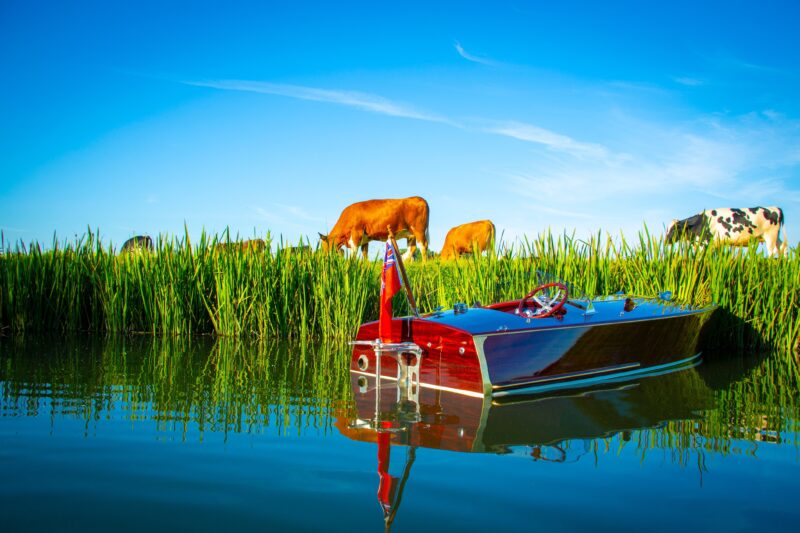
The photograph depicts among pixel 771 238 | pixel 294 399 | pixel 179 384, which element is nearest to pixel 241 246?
pixel 179 384

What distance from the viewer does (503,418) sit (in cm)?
432

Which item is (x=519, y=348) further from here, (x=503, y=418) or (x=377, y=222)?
(x=377, y=222)

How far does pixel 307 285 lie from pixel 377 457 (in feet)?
22.9

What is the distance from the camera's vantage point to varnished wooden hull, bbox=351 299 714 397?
197 inches

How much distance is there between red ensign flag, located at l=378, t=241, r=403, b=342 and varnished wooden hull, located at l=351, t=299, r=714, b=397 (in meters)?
0.11

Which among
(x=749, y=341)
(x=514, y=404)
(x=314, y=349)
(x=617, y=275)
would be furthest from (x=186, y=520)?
(x=749, y=341)

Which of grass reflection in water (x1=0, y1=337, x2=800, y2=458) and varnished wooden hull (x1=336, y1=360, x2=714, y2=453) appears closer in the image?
varnished wooden hull (x1=336, y1=360, x2=714, y2=453)

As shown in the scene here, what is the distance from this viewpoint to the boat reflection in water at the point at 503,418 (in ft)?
11.5

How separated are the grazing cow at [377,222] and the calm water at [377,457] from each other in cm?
1469

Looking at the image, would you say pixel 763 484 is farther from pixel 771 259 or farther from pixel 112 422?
pixel 771 259

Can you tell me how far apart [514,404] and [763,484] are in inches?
79.5

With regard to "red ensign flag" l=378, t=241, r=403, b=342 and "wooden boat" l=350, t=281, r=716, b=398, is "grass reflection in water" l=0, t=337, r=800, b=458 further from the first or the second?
"red ensign flag" l=378, t=241, r=403, b=342

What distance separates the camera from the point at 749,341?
8875mm

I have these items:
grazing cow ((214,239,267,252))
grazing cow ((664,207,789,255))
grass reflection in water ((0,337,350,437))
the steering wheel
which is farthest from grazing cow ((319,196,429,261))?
the steering wheel
